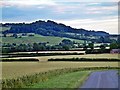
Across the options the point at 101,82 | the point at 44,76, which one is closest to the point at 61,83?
the point at 101,82

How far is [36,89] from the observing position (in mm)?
27766

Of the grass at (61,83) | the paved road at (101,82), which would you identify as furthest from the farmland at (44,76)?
the paved road at (101,82)

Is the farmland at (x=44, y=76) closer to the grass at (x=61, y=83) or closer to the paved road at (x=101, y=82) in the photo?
the grass at (x=61, y=83)

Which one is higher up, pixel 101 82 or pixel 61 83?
pixel 61 83

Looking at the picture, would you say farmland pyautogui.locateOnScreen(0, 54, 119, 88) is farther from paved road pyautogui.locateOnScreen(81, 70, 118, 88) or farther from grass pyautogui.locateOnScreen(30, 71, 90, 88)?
paved road pyautogui.locateOnScreen(81, 70, 118, 88)

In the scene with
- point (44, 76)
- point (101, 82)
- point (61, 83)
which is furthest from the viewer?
point (44, 76)

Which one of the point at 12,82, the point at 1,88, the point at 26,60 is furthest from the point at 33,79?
the point at 26,60

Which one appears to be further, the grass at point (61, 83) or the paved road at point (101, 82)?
the paved road at point (101, 82)

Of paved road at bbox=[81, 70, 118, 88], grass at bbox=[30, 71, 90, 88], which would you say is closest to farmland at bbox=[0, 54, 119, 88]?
grass at bbox=[30, 71, 90, 88]

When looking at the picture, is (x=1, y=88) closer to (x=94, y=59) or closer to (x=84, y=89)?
(x=84, y=89)

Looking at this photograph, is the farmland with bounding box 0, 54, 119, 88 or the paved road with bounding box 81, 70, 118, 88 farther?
the paved road with bounding box 81, 70, 118, 88

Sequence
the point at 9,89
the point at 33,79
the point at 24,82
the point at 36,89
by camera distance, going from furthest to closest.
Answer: the point at 33,79
the point at 24,82
the point at 36,89
the point at 9,89

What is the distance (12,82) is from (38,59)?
84057 mm

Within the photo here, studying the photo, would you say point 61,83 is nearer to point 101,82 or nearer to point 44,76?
point 101,82
